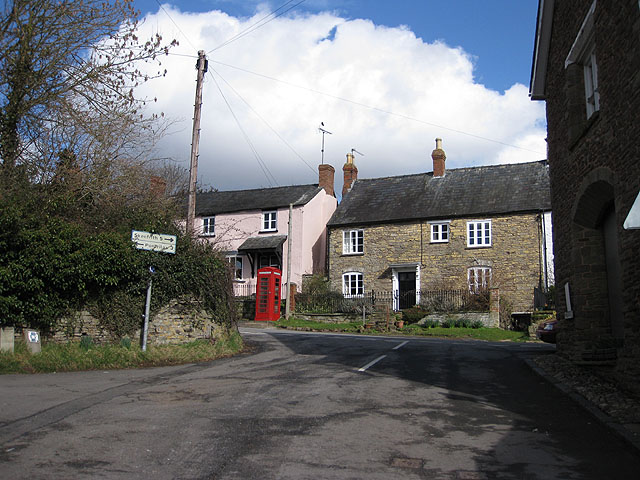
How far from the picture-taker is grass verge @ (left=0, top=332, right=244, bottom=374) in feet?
38.2

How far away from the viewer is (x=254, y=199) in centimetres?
3938

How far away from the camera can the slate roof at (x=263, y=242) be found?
35812 mm

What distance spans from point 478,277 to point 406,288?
4.31 m

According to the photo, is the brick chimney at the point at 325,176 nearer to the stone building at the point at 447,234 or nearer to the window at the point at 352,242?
the stone building at the point at 447,234

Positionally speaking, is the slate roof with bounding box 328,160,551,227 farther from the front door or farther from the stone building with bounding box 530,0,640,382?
the stone building with bounding box 530,0,640,382

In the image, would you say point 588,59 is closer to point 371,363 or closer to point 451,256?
point 371,363

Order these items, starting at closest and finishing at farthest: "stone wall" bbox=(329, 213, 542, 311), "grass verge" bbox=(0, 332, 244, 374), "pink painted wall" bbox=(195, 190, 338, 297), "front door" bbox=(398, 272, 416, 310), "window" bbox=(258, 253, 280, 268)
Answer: "grass verge" bbox=(0, 332, 244, 374) < "stone wall" bbox=(329, 213, 542, 311) < "front door" bbox=(398, 272, 416, 310) < "pink painted wall" bbox=(195, 190, 338, 297) < "window" bbox=(258, 253, 280, 268)

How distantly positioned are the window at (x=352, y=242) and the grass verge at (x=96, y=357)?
859 inches

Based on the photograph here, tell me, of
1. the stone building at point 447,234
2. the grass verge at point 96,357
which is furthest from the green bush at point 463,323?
the grass verge at point 96,357

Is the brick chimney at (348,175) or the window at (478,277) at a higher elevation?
the brick chimney at (348,175)

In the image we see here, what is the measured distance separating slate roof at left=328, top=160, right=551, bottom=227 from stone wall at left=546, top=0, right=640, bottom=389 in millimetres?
18540

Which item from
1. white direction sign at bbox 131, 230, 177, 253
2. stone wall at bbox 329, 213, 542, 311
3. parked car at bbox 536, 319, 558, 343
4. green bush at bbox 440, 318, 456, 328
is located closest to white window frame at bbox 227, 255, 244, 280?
stone wall at bbox 329, 213, 542, 311

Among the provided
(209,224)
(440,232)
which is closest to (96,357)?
(440,232)

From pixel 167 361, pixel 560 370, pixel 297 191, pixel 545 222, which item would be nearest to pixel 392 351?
pixel 560 370
